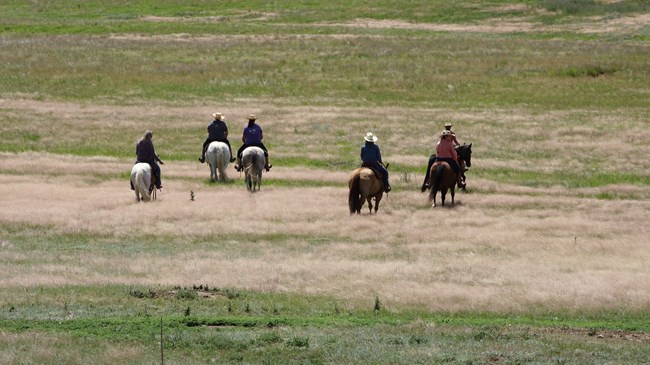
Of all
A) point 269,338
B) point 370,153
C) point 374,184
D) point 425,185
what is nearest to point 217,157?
point 370,153

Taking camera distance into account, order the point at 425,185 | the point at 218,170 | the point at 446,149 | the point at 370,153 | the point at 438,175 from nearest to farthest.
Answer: the point at 370,153, the point at 438,175, the point at 446,149, the point at 425,185, the point at 218,170

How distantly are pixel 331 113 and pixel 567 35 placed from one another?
139ft

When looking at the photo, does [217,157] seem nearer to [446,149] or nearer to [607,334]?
[446,149]

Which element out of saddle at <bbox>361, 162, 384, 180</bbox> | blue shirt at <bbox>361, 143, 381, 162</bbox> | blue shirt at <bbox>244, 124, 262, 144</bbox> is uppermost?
blue shirt at <bbox>244, 124, 262, 144</bbox>

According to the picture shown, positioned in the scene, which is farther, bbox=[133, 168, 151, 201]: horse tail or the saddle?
bbox=[133, 168, 151, 201]: horse tail

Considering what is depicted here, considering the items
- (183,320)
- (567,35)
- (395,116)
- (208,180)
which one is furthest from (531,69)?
(183,320)

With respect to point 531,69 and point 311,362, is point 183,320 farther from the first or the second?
point 531,69

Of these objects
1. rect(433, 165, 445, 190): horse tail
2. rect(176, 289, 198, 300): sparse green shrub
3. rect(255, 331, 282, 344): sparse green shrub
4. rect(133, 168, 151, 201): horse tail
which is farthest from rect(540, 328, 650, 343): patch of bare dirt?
rect(133, 168, 151, 201): horse tail

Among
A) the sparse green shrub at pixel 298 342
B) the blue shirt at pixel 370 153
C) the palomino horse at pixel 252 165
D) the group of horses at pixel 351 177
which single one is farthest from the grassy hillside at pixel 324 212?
the blue shirt at pixel 370 153

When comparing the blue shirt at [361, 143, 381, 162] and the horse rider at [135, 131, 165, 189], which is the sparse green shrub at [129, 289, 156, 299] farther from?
the horse rider at [135, 131, 165, 189]

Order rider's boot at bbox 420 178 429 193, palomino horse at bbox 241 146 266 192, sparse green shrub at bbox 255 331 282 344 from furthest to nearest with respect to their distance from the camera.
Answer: palomino horse at bbox 241 146 266 192 < rider's boot at bbox 420 178 429 193 < sparse green shrub at bbox 255 331 282 344

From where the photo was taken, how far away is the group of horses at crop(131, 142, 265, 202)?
30406 mm

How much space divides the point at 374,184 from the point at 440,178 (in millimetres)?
2099

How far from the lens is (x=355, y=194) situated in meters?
29.4
